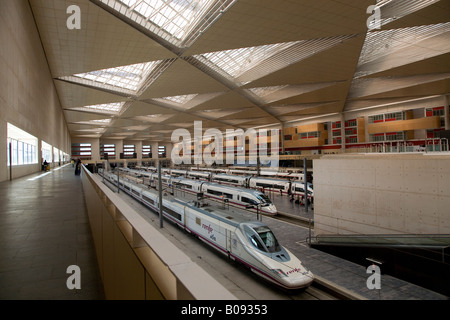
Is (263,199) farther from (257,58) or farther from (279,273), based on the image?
(257,58)

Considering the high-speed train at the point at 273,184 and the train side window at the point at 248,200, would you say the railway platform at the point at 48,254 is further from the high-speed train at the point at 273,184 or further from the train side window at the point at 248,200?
the high-speed train at the point at 273,184

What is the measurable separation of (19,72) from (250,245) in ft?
47.0

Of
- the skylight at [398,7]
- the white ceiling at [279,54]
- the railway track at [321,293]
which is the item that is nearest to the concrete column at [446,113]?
the white ceiling at [279,54]

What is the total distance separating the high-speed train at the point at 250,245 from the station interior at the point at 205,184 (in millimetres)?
257

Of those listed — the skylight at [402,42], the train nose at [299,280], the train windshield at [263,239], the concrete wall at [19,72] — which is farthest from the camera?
the skylight at [402,42]

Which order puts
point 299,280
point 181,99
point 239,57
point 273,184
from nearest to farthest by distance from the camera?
point 299,280 → point 239,57 → point 273,184 → point 181,99

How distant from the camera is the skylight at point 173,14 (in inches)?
575

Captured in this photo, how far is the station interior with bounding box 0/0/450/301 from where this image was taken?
2.72 m

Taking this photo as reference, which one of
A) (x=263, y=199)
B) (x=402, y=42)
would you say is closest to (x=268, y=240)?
(x=263, y=199)

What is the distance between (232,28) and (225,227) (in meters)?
11.9

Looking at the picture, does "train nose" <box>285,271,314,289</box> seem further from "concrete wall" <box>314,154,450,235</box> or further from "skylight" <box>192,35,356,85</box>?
"skylight" <box>192,35,356,85</box>

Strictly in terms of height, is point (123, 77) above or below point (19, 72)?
above

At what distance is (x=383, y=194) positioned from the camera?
38.6 feet
